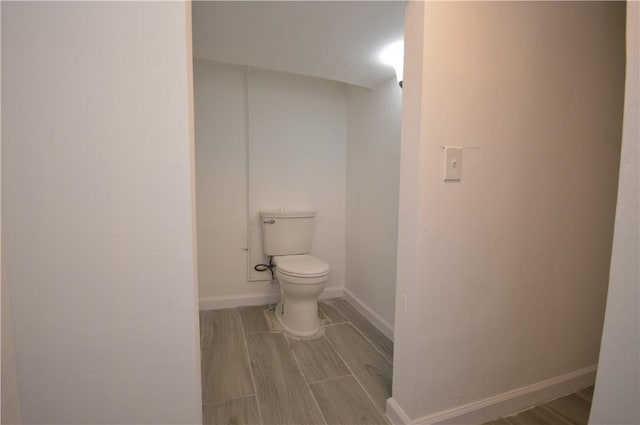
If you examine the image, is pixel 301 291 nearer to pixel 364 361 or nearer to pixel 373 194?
pixel 364 361

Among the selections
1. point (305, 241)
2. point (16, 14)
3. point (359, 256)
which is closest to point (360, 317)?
point (359, 256)

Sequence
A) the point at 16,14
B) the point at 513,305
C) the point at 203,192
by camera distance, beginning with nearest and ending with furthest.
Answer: the point at 16,14 → the point at 513,305 → the point at 203,192

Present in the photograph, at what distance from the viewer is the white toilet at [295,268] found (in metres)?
1.91

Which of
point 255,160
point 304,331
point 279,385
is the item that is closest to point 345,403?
point 279,385

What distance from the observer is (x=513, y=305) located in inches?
51.1

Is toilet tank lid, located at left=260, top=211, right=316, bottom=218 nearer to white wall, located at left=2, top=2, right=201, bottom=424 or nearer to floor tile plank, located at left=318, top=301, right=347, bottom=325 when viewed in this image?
floor tile plank, located at left=318, top=301, right=347, bottom=325

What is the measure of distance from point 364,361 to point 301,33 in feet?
6.00

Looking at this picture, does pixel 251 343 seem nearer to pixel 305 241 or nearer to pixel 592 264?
pixel 305 241

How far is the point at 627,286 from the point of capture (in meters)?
0.49

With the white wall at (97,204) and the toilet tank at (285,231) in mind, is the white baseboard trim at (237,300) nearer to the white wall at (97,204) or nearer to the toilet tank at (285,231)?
the toilet tank at (285,231)

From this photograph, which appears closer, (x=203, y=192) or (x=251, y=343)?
(x=251, y=343)

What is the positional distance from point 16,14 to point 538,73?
174 centimetres

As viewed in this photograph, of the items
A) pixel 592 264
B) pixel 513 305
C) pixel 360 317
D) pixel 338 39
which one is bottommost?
pixel 360 317

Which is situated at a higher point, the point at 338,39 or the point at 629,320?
the point at 338,39
